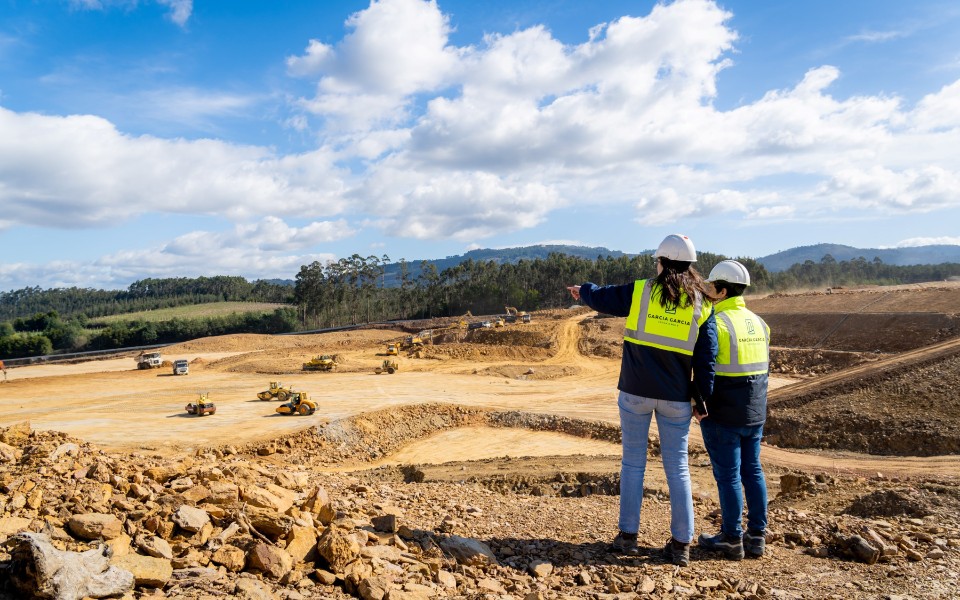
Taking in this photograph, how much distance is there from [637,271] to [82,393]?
64172 mm

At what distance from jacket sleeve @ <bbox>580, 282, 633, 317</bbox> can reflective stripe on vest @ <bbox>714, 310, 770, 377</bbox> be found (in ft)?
2.66

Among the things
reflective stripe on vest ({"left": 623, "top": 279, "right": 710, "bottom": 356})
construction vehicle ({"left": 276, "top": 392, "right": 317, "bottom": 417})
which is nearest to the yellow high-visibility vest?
reflective stripe on vest ({"left": 623, "top": 279, "right": 710, "bottom": 356})

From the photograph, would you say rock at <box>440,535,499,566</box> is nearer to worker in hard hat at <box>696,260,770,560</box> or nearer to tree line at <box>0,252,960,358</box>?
worker in hard hat at <box>696,260,770,560</box>

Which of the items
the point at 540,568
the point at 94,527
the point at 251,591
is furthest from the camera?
the point at 540,568

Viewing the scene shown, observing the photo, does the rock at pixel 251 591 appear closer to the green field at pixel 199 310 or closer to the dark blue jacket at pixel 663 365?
the dark blue jacket at pixel 663 365

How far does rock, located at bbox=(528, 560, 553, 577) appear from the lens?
3850 millimetres

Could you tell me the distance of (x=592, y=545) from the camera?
443 cm

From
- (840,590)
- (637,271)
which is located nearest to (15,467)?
(840,590)

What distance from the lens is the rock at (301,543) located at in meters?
3.67

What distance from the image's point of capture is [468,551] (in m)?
4.11

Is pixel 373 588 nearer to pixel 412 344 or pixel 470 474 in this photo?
pixel 470 474

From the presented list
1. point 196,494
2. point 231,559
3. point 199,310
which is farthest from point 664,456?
point 199,310

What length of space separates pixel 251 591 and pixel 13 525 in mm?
1783

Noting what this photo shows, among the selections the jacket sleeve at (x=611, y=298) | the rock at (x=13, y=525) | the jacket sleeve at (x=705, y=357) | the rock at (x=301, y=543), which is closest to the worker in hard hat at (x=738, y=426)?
the jacket sleeve at (x=705, y=357)
